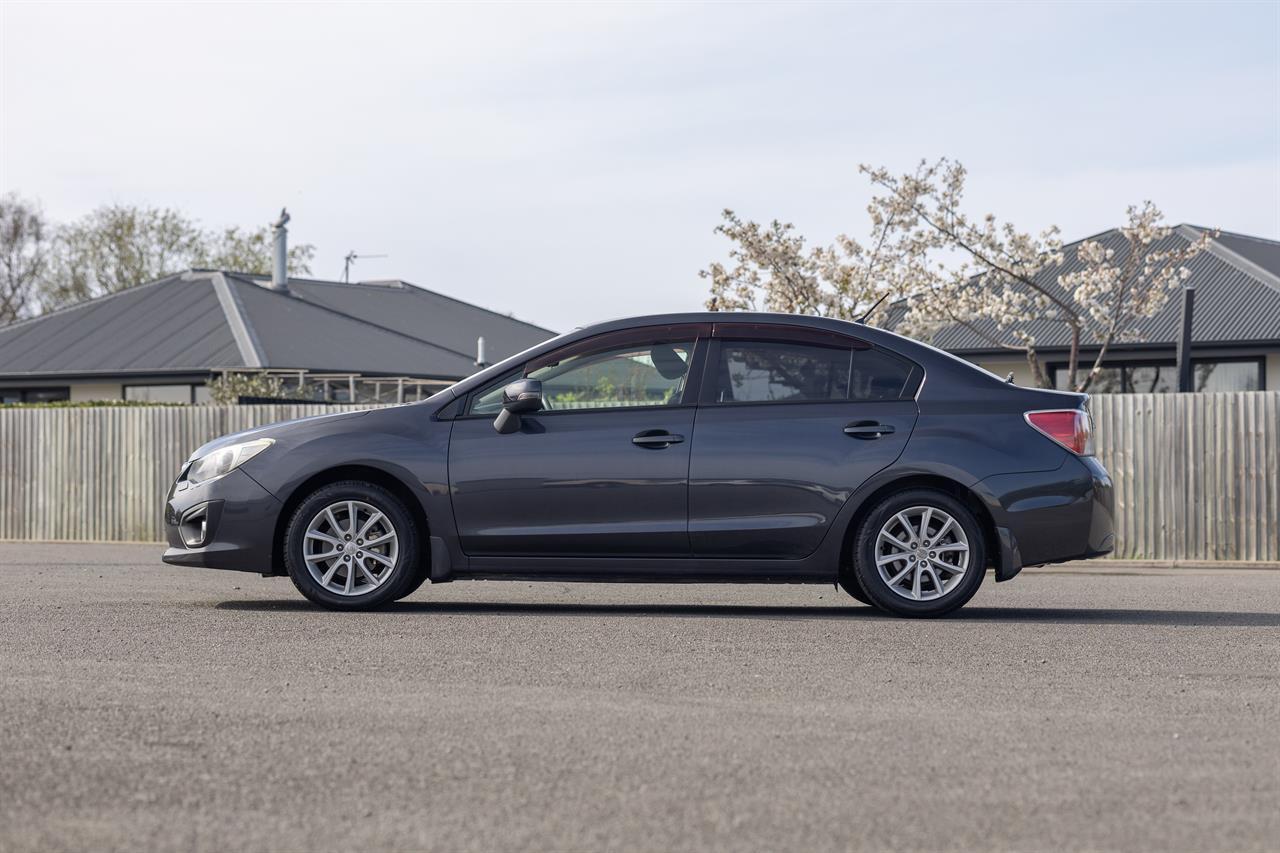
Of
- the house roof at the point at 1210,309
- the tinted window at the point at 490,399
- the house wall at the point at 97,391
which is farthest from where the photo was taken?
the house wall at the point at 97,391

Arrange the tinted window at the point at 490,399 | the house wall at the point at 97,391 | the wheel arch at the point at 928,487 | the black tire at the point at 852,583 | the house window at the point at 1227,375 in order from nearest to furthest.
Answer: the wheel arch at the point at 928,487, the black tire at the point at 852,583, the tinted window at the point at 490,399, the house window at the point at 1227,375, the house wall at the point at 97,391

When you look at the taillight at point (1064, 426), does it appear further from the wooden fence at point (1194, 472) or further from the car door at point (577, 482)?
the wooden fence at point (1194, 472)

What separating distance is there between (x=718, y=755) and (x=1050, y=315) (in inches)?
978

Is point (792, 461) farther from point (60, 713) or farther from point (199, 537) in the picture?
point (60, 713)

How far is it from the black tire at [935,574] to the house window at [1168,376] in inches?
755

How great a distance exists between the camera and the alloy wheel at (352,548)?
8648 mm

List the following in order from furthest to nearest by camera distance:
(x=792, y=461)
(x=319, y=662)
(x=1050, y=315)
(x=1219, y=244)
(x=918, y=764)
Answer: (x=1219, y=244), (x=1050, y=315), (x=792, y=461), (x=319, y=662), (x=918, y=764)

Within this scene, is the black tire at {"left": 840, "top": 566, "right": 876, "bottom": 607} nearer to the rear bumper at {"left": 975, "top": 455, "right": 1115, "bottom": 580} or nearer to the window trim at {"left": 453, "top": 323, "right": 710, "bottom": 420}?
the rear bumper at {"left": 975, "top": 455, "right": 1115, "bottom": 580}

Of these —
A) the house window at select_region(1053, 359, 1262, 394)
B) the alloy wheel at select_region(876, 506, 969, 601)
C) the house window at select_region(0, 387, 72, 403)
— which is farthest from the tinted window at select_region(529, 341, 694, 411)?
the house window at select_region(0, 387, 72, 403)

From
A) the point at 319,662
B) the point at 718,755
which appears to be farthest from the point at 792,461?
the point at 718,755

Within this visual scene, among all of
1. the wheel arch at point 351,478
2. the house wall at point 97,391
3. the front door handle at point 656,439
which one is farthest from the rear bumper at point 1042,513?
the house wall at point 97,391

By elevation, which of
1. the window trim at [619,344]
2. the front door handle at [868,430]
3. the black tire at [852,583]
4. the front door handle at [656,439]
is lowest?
the black tire at [852,583]

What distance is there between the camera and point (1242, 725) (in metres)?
5.44

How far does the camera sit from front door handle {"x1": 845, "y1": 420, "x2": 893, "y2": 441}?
8594 millimetres
